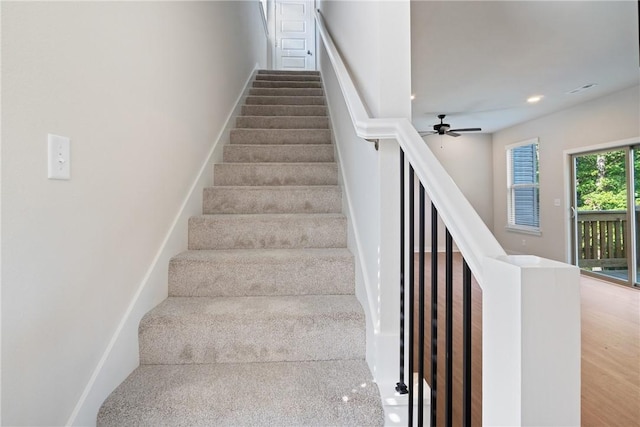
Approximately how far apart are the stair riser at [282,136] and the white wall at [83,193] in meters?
1.03

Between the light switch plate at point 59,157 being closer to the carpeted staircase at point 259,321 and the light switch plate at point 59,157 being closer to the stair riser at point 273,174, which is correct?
the carpeted staircase at point 259,321

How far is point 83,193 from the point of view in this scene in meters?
1.01

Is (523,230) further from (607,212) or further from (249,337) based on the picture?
(249,337)

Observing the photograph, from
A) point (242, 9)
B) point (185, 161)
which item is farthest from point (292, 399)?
point (242, 9)

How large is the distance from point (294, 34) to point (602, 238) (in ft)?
20.3

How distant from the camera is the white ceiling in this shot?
99.6 inches

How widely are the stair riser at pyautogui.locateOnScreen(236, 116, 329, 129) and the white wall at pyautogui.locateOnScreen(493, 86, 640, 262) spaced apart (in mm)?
4326

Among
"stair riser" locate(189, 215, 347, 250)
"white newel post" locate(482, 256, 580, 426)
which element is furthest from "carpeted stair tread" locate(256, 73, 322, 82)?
"white newel post" locate(482, 256, 580, 426)

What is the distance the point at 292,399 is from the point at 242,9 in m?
3.64

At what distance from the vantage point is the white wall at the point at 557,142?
4.36 meters

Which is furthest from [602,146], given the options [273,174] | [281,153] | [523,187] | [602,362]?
[273,174]

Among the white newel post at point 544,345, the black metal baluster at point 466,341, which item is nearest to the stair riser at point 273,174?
the black metal baluster at point 466,341

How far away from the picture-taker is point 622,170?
4.43 m

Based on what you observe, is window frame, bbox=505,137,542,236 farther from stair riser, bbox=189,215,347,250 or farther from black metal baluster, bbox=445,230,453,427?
black metal baluster, bbox=445,230,453,427
